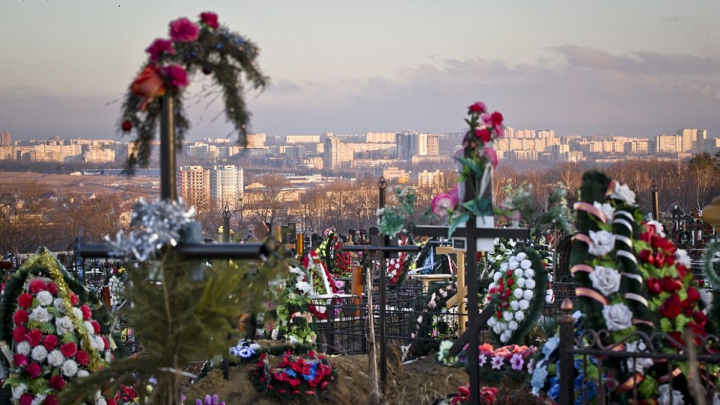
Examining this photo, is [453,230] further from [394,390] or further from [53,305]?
[53,305]

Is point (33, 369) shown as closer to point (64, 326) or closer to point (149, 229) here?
point (64, 326)

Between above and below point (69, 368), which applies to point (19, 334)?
above

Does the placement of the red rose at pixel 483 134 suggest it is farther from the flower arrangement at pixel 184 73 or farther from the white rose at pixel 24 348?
the white rose at pixel 24 348

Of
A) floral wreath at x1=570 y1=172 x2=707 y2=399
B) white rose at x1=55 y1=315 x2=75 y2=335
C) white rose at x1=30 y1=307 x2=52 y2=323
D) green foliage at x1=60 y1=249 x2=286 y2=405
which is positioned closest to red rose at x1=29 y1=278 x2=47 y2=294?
white rose at x1=30 y1=307 x2=52 y2=323

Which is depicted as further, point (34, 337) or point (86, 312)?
point (86, 312)

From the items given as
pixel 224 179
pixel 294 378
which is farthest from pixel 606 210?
pixel 224 179

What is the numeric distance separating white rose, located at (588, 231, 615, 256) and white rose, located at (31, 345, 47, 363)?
3799 mm

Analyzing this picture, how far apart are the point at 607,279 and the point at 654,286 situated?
0.32 m

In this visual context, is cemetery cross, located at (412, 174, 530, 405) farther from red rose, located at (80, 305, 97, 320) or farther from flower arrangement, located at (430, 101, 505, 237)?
red rose, located at (80, 305, 97, 320)

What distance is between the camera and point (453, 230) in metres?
6.80

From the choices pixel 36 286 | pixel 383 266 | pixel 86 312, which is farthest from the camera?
pixel 383 266

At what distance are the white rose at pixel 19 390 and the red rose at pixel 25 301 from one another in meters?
0.56

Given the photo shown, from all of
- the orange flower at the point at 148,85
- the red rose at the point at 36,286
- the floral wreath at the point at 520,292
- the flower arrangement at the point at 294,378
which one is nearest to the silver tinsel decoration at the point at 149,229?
the orange flower at the point at 148,85

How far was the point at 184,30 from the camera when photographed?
411cm
